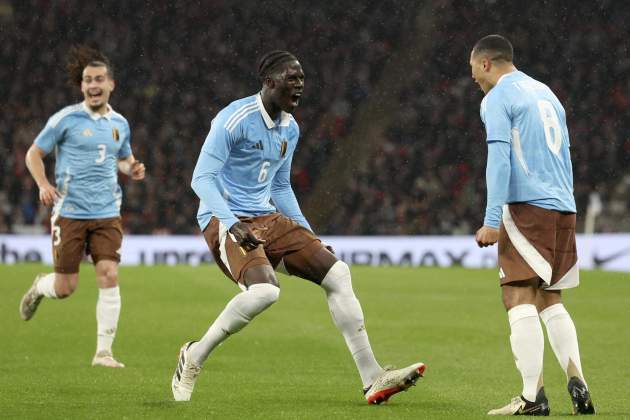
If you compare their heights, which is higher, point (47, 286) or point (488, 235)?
point (488, 235)

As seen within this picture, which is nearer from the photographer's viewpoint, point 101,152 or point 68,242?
point 68,242

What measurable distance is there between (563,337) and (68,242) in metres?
4.55

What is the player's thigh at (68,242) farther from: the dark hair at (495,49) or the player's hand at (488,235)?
the player's hand at (488,235)

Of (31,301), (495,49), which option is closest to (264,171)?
(495,49)

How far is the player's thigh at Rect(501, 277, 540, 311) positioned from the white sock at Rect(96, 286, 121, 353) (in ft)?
13.2

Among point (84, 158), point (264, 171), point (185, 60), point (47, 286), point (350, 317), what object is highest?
point (185, 60)

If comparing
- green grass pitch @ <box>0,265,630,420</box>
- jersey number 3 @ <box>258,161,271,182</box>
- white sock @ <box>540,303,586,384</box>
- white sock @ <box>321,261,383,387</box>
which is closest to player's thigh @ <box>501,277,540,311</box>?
white sock @ <box>540,303,586,384</box>

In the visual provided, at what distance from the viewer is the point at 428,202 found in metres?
28.5

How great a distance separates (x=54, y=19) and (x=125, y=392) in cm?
2809

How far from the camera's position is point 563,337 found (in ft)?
21.1

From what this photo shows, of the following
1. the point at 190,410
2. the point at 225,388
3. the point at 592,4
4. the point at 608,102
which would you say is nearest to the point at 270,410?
the point at 190,410

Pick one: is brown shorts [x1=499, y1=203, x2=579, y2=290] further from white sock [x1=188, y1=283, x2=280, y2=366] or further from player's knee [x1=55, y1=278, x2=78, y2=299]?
player's knee [x1=55, y1=278, x2=78, y2=299]

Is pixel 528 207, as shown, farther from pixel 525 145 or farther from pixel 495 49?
pixel 495 49

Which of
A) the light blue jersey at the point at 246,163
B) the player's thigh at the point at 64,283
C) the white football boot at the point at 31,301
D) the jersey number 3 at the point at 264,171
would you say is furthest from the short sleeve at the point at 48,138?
the jersey number 3 at the point at 264,171
